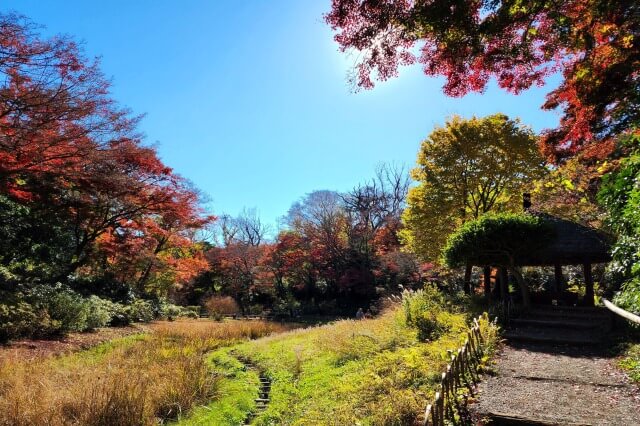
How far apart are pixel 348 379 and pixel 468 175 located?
42.0 feet

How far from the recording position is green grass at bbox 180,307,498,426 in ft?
16.9

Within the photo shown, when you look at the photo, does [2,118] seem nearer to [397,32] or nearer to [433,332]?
[397,32]

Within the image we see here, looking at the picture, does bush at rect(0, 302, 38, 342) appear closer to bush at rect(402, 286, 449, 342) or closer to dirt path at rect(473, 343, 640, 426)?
bush at rect(402, 286, 449, 342)

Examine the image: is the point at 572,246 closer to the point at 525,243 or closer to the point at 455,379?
the point at 525,243

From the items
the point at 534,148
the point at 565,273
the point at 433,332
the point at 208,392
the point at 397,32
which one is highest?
the point at 534,148

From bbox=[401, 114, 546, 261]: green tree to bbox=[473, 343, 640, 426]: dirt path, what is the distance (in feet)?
33.1

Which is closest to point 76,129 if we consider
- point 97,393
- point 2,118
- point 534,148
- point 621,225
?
point 2,118

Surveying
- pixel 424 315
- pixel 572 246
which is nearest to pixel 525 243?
pixel 572 246

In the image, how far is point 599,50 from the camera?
5.62 metres

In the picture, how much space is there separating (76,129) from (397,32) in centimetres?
851

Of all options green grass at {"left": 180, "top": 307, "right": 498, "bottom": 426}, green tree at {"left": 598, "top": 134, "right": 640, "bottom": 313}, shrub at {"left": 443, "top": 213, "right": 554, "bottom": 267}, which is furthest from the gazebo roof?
green tree at {"left": 598, "top": 134, "right": 640, "bottom": 313}

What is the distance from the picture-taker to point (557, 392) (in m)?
5.38

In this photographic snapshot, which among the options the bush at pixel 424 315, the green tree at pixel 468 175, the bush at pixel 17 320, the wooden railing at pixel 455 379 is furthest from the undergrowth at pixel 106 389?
the green tree at pixel 468 175

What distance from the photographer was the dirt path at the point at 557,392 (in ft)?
14.7
